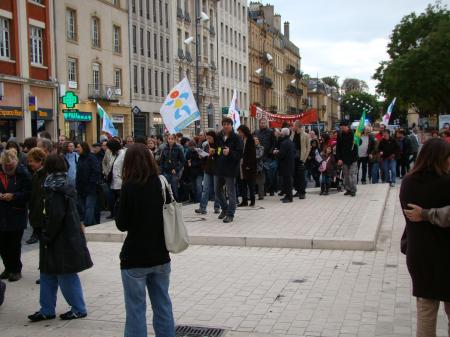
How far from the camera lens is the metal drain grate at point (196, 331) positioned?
5.42 m

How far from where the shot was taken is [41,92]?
32.3 meters

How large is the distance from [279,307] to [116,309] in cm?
170

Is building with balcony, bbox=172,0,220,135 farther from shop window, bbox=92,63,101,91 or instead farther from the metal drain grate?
the metal drain grate

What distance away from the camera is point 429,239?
14.0ft

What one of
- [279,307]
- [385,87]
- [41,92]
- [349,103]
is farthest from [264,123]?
[349,103]

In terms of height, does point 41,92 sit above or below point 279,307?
above

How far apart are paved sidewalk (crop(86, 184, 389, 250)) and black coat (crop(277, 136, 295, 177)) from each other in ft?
2.50

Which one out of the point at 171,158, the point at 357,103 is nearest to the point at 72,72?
the point at 171,158

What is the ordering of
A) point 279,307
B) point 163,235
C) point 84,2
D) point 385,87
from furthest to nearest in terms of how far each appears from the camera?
point 385,87 → point 84,2 → point 279,307 → point 163,235

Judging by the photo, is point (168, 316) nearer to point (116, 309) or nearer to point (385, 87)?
point (116, 309)

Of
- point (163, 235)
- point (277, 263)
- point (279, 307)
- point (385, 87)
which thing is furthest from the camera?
point (385, 87)

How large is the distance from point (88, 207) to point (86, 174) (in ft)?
2.50

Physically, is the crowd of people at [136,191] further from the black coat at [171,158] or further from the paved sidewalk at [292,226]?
the paved sidewalk at [292,226]

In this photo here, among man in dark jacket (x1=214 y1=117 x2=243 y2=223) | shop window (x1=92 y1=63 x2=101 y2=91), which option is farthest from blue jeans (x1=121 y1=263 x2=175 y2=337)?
shop window (x1=92 y1=63 x2=101 y2=91)
